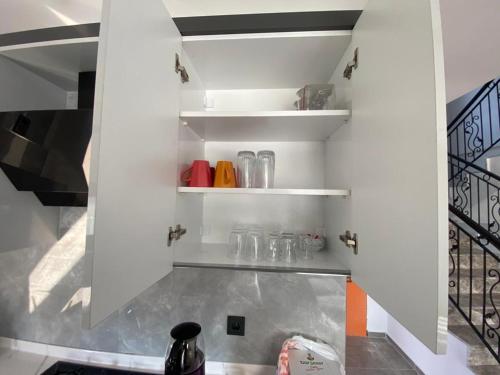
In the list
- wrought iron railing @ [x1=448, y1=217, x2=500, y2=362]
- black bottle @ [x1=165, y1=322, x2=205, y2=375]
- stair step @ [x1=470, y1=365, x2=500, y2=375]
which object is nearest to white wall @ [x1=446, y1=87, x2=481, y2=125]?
wrought iron railing @ [x1=448, y1=217, x2=500, y2=362]

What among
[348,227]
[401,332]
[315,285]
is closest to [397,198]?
[348,227]

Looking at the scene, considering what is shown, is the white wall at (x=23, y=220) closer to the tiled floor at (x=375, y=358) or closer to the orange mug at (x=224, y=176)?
the orange mug at (x=224, y=176)

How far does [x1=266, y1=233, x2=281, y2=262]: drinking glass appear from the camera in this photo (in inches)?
36.3

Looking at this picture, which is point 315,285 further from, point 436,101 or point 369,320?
point 369,320

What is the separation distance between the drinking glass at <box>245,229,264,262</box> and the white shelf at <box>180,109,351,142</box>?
0.46m

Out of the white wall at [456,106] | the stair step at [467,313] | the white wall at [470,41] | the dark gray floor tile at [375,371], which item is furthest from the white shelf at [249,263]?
the white wall at [456,106]

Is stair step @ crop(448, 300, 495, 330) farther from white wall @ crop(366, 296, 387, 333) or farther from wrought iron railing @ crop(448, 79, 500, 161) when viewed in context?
wrought iron railing @ crop(448, 79, 500, 161)

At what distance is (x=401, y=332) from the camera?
2.31 m

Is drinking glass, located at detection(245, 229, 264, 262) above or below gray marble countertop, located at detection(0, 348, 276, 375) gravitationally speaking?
above

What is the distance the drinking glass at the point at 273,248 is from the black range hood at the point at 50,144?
2.33ft

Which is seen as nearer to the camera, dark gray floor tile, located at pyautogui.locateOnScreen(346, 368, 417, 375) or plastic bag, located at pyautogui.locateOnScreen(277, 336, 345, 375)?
plastic bag, located at pyautogui.locateOnScreen(277, 336, 345, 375)

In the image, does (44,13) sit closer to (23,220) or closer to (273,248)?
(23,220)

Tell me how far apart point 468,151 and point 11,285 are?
213 inches

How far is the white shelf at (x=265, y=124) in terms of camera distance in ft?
2.57
